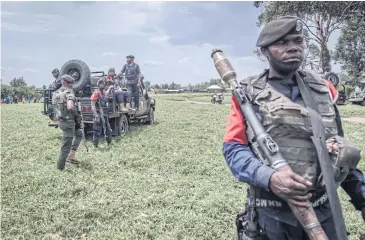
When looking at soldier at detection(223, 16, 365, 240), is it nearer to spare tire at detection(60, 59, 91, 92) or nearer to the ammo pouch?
the ammo pouch

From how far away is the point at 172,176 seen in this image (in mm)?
6848

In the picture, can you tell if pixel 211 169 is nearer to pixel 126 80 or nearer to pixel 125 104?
pixel 125 104

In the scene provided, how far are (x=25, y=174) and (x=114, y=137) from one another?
4.10 metres

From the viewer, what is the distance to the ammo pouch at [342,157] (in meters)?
1.79

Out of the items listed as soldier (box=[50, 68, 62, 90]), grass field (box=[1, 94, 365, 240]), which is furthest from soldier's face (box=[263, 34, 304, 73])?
soldier (box=[50, 68, 62, 90])

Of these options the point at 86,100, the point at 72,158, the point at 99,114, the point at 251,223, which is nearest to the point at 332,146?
the point at 251,223

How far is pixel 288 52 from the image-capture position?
202 cm

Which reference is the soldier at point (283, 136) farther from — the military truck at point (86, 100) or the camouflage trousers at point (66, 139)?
the military truck at point (86, 100)

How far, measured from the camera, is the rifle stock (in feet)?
5.74

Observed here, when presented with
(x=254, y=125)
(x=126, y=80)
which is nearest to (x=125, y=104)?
(x=126, y=80)

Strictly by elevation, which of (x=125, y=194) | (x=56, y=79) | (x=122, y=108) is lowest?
(x=125, y=194)

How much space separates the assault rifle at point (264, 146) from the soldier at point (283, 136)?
0.12ft

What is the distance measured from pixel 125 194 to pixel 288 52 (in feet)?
14.4

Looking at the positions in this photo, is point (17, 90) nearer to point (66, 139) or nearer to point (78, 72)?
point (78, 72)
